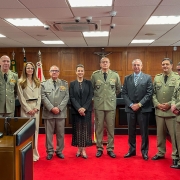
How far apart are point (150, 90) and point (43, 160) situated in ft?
6.59

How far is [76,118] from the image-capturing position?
160 inches

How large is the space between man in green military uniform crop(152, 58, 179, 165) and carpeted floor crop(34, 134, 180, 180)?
0.93ft

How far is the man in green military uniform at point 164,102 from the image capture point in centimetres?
379

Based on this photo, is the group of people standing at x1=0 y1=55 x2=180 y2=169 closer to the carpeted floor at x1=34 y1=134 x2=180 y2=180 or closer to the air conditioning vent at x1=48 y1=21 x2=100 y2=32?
the carpeted floor at x1=34 y1=134 x2=180 y2=180

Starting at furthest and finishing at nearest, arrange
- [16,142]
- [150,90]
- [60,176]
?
[150,90] → [60,176] → [16,142]

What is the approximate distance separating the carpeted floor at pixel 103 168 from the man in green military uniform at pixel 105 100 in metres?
0.29

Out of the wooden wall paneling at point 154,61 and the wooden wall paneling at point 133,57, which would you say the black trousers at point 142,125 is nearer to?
the wooden wall paneling at point 133,57

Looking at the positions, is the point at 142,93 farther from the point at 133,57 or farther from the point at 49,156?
the point at 133,57

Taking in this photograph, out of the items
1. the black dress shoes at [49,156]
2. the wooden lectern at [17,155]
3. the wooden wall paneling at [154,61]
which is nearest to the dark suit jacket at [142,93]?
the black dress shoes at [49,156]

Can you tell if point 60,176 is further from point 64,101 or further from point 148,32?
point 148,32

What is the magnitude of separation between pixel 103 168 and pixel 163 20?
279 cm

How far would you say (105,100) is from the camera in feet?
13.5

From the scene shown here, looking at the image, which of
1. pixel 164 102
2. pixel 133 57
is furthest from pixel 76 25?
pixel 133 57

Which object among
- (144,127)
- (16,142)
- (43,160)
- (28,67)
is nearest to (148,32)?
(144,127)
